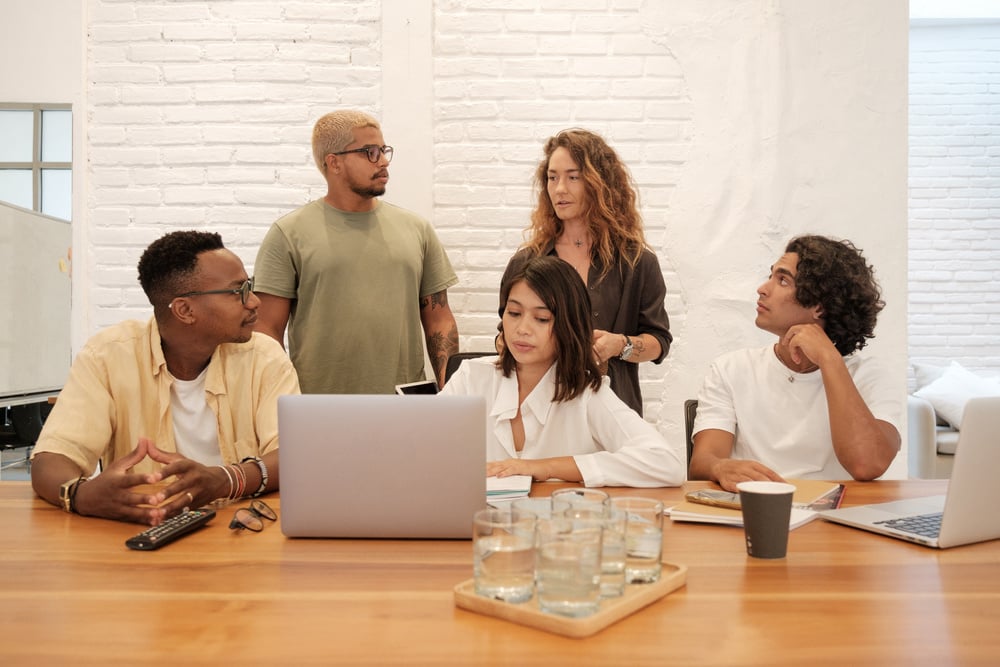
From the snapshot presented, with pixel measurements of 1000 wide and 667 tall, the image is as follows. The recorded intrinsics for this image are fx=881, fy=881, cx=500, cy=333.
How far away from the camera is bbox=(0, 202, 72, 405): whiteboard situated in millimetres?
3926

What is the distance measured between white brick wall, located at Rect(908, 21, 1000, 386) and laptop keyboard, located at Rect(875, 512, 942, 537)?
15.9 feet

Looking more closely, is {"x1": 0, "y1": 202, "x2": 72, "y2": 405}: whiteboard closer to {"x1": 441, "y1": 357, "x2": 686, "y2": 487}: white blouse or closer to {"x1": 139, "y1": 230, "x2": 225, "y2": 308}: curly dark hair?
{"x1": 139, "y1": 230, "x2": 225, "y2": 308}: curly dark hair

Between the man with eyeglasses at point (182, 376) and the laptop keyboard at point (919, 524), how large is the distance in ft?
4.43

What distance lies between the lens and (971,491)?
144 centimetres

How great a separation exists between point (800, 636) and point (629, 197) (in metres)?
2.21

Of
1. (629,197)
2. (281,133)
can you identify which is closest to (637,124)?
(629,197)

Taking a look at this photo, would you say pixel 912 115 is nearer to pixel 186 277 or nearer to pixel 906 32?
pixel 906 32

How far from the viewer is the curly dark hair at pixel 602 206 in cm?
303

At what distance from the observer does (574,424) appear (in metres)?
2.29

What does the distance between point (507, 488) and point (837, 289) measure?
4.13 ft

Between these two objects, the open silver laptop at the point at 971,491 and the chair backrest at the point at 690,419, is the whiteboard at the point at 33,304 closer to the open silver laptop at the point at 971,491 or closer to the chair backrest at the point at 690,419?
the chair backrest at the point at 690,419

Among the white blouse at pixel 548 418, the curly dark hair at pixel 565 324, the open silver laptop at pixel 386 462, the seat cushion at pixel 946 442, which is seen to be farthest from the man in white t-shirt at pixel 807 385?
the seat cushion at pixel 946 442

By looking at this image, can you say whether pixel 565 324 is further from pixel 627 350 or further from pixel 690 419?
pixel 627 350

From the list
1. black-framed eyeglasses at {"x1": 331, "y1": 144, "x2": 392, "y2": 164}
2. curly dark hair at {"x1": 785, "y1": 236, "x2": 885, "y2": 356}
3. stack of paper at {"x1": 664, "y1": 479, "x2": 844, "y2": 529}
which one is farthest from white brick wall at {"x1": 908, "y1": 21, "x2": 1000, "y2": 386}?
stack of paper at {"x1": 664, "y1": 479, "x2": 844, "y2": 529}
